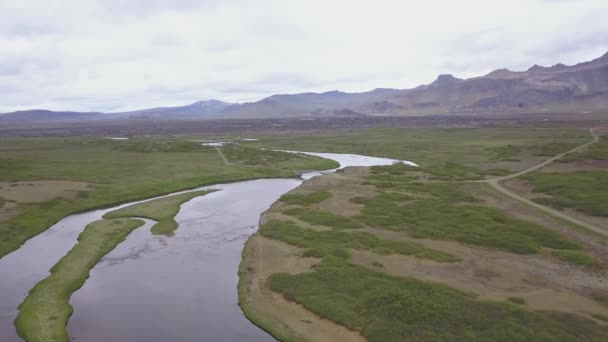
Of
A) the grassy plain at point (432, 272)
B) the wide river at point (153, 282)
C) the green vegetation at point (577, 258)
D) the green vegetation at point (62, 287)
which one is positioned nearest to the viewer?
the grassy plain at point (432, 272)

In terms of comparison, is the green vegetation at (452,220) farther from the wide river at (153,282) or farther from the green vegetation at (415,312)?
the wide river at (153,282)

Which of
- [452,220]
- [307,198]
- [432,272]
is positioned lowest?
[432,272]

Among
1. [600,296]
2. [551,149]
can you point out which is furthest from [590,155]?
[600,296]

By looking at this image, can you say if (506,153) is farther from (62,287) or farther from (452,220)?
(62,287)

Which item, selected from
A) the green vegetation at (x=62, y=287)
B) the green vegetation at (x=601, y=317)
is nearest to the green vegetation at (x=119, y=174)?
the green vegetation at (x=62, y=287)

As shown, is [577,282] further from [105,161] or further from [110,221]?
[105,161]
